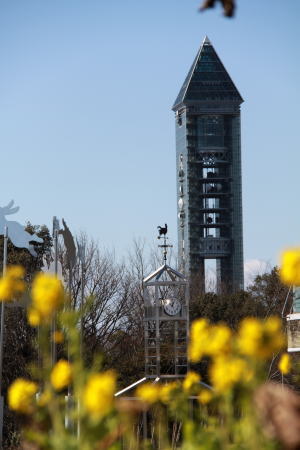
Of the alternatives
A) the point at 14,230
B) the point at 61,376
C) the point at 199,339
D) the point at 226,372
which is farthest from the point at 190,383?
the point at 14,230

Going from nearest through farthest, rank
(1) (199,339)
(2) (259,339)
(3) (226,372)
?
1. (2) (259,339)
2. (3) (226,372)
3. (1) (199,339)

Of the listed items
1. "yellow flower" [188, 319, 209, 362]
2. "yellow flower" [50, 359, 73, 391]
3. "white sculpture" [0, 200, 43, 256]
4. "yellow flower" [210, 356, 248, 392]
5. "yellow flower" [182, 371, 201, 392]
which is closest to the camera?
"yellow flower" [210, 356, 248, 392]

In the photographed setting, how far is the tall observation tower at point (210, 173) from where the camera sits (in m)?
65.3

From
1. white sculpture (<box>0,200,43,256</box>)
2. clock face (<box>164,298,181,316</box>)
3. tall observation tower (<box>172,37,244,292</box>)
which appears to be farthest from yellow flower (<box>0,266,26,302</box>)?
tall observation tower (<box>172,37,244,292</box>)

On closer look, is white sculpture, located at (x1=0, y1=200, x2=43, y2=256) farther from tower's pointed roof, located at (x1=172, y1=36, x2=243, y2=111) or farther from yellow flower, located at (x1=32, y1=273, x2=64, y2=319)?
tower's pointed roof, located at (x1=172, y1=36, x2=243, y2=111)

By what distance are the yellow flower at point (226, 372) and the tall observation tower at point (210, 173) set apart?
6253 centimetres

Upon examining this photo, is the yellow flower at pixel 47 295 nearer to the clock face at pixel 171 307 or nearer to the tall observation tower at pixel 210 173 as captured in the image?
the clock face at pixel 171 307

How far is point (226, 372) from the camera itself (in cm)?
215

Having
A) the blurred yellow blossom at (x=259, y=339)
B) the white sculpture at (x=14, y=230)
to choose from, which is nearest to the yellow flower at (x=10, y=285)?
the blurred yellow blossom at (x=259, y=339)

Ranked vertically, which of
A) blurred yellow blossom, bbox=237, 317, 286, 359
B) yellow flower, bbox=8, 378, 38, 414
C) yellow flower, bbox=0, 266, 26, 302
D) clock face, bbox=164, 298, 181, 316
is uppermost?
clock face, bbox=164, 298, 181, 316

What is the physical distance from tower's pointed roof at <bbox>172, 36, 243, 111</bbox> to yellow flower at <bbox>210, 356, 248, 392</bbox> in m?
63.4

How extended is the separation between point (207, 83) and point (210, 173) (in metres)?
6.27

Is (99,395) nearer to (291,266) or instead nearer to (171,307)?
(291,266)

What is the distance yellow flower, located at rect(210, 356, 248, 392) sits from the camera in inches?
84.5
